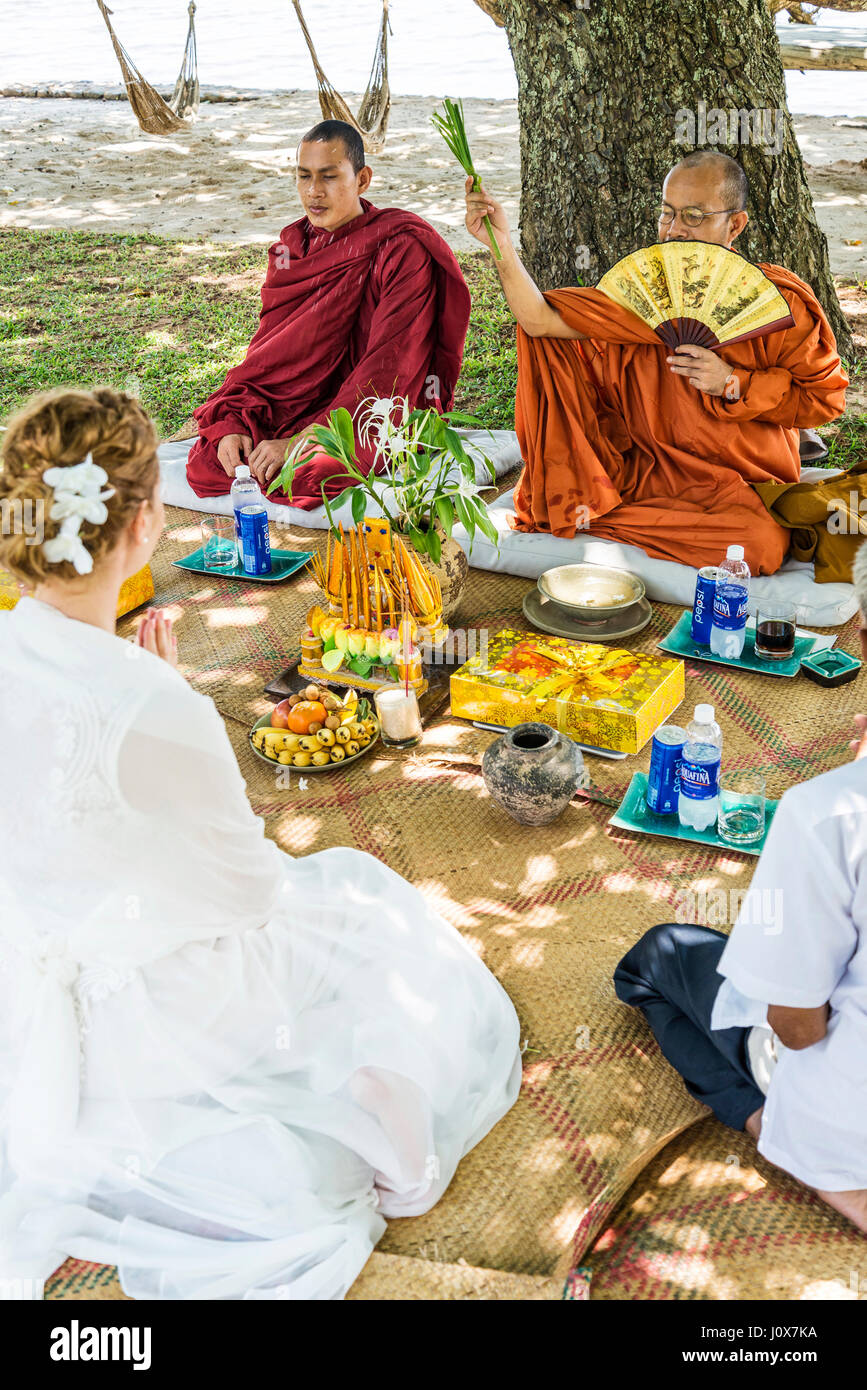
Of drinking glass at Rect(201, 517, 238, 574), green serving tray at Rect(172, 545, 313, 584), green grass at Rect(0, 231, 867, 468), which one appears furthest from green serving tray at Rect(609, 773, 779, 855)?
green grass at Rect(0, 231, 867, 468)

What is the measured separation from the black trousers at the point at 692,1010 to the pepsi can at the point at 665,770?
800 mm

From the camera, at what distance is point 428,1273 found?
234 cm

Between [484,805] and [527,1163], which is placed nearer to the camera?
[527,1163]

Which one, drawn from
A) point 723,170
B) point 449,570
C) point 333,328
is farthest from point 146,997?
point 333,328

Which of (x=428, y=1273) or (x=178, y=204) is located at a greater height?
(x=178, y=204)

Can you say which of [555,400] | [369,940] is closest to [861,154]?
[555,400]

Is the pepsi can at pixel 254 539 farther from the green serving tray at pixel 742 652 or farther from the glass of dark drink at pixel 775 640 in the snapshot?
the glass of dark drink at pixel 775 640

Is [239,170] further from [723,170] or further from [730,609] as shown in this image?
[730,609]

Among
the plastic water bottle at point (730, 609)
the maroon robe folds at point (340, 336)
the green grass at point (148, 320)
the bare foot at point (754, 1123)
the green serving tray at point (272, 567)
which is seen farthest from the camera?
the green grass at point (148, 320)

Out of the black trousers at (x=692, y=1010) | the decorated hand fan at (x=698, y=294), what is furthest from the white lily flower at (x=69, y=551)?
the decorated hand fan at (x=698, y=294)

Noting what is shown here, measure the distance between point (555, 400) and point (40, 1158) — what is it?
4033 millimetres

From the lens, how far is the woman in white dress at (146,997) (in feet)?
7.04

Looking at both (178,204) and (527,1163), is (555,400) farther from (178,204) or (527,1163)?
(178,204)

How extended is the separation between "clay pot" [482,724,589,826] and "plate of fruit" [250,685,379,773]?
561 millimetres
